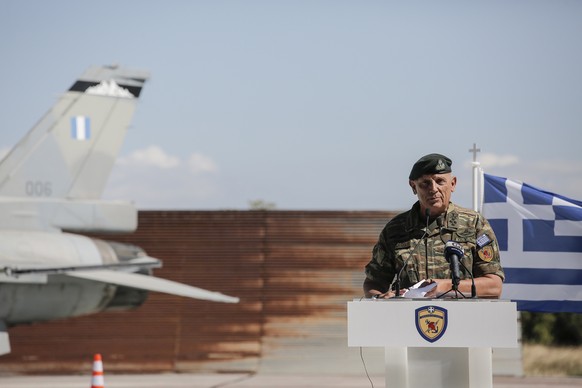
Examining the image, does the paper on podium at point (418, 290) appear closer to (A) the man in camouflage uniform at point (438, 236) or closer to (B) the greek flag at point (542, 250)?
(A) the man in camouflage uniform at point (438, 236)

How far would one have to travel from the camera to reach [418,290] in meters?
4.16

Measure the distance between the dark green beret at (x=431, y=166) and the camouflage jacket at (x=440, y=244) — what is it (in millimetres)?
209

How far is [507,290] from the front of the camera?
29.1 ft

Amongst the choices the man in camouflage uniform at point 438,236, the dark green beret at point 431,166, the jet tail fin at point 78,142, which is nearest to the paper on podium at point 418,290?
the man in camouflage uniform at point 438,236

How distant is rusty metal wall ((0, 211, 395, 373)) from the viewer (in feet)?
59.4

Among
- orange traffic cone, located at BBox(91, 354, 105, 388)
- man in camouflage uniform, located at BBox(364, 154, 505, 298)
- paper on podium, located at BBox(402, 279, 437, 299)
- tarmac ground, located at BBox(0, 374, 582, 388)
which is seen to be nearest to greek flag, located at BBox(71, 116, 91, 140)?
tarmac ground, located at BBox(0, 374, 582, 388)

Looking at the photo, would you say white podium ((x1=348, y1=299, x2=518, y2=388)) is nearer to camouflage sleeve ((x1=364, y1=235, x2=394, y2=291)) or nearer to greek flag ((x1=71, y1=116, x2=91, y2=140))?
camouflage sleeve ((x1=364, y1=235, x2=394, y2=291))

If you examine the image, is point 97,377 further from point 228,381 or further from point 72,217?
point 228,381

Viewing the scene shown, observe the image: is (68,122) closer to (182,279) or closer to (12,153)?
(12,153)

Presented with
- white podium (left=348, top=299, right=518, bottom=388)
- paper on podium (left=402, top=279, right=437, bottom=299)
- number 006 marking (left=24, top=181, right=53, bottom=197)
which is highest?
number 006 marking (left=24, top=181, right=53, bottom=197)

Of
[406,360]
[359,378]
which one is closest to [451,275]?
[406,360]

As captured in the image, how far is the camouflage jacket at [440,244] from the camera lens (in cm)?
451

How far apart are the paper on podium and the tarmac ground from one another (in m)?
11.1

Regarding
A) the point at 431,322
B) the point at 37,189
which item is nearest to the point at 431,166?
the point at 431,322
